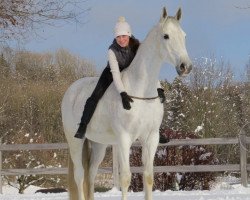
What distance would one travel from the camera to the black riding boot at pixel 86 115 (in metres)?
5.63

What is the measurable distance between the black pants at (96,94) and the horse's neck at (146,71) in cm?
40

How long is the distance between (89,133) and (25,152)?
11.5 m

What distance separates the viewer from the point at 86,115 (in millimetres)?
5691

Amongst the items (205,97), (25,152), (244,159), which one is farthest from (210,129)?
(244,159)

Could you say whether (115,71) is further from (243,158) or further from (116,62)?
(243,158)

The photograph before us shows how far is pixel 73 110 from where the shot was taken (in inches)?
247

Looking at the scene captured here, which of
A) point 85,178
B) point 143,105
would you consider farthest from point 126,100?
point 85,178

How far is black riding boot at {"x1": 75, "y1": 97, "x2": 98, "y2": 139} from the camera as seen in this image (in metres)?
5.63

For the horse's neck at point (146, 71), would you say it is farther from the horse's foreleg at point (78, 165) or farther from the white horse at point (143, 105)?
the horse's foreleg at point (78, 165)

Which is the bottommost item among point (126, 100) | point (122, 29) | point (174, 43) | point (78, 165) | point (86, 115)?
point (78, 165)

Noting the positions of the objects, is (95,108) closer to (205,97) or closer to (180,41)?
(180,41)

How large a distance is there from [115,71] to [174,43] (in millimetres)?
797

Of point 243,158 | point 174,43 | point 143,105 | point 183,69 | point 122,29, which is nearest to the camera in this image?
point 183,69

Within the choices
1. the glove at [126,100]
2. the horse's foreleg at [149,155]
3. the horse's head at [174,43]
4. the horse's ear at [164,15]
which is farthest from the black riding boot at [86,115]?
the horse's ear at [164,15]
